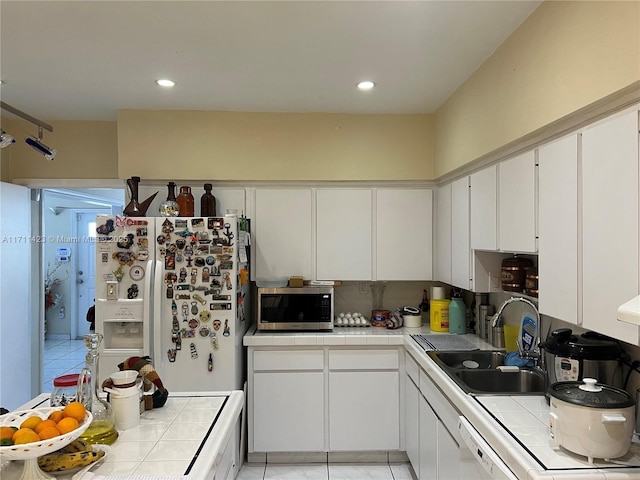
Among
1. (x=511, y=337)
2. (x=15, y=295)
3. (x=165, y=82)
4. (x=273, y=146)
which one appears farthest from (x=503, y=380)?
(x=15, y=295)

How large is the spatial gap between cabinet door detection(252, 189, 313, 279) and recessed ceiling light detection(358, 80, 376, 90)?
994mm

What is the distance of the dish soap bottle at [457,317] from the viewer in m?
3.26

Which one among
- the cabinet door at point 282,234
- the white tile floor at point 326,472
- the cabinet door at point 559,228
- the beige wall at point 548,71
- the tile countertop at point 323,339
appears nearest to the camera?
the beige wall at point 548,71

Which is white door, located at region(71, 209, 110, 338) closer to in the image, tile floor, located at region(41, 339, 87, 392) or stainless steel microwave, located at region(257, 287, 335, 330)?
tile floor, located at region(41, 339, 87, 392)

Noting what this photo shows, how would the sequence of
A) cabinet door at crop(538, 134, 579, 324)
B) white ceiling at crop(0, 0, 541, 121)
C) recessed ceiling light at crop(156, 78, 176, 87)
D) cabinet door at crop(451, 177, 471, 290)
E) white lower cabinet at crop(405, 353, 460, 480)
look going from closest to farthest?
1. cabinet door at crop(538, 134, 579, 324)
2. white ceiling at crop(0, 0, 541, 121)
3. white lower cabinet at crop(405, 353, 460, 480)
4. recessed ceiling light at crop(156, 78, 176, 87)
5. cabinet door at crop(451, 177, 471, 290)

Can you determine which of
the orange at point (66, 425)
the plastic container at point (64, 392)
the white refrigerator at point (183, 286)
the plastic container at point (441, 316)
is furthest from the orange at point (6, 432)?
the plastic container at point (441, 316)

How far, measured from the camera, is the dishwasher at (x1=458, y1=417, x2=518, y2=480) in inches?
58.0

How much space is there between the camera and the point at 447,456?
217cm

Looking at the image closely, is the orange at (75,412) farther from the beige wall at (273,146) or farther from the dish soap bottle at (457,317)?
the dish soap bottle at (457,317)

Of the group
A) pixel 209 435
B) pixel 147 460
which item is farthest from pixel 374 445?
pixel 147 460

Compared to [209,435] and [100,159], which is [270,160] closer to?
[100,159]

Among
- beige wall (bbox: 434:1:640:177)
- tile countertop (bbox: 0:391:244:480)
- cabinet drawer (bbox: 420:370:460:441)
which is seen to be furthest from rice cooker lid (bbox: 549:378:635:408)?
tile countertop (bbox: 0:391:244:480)

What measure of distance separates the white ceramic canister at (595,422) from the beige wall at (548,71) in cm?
99

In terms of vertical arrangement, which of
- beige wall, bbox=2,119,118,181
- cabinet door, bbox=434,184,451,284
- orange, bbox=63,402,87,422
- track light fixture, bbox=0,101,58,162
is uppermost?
beige wall, bbox=2,119,118,181
